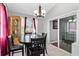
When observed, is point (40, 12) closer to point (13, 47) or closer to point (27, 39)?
point (27, 39)

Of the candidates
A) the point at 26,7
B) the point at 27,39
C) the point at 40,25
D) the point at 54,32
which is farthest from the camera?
the point at 27,39

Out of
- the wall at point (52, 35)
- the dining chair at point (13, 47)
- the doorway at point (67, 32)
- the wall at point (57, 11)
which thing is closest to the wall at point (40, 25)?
the wall at point (57, 11)

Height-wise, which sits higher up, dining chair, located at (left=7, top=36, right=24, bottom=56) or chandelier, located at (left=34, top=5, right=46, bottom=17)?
chandelier, located at (left=34, top=5, right=46, bottom=17)

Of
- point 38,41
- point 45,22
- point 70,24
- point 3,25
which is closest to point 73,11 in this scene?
point 70,24

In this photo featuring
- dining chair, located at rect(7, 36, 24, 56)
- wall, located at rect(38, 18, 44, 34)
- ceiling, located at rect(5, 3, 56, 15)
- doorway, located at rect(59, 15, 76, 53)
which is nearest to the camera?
ceiling, located at rect(5, 3, 56, 15)

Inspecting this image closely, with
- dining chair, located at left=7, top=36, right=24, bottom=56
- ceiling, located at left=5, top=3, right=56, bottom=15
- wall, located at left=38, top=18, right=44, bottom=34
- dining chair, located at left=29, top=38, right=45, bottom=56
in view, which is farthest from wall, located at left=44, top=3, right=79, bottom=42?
dining chair, located at left=7, top=36, right=24, bottom=56

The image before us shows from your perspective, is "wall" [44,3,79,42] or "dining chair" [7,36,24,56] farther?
"dining chair" [7,36,24,56]

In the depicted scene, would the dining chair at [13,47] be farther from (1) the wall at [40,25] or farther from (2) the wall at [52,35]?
(2) the wall at [52,35]

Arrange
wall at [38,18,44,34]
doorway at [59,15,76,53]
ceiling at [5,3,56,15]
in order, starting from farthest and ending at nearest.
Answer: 1. doorway at [59,15,76,53]
2. wall at [38,18,44,34]
3. ceiling at [5,3,56,15]

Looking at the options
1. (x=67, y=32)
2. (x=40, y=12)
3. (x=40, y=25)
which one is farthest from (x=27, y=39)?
(x=67, y=32)

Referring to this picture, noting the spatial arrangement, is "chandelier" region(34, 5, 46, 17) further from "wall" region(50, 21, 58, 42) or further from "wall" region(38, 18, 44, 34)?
"wall" region(50, 21, 58, 42)

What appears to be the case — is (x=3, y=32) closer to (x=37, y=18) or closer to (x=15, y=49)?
(x=15, y=49)

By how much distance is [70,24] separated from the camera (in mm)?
2746

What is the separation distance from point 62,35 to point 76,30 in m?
0.41
